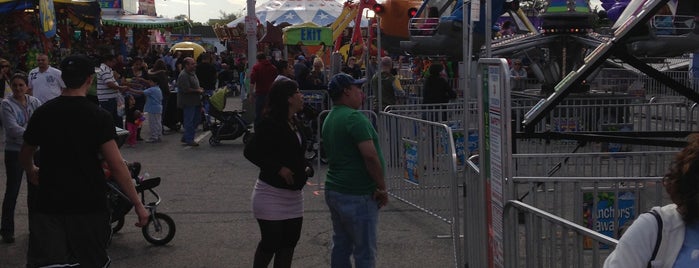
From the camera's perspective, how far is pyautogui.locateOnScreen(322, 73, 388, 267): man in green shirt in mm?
5582

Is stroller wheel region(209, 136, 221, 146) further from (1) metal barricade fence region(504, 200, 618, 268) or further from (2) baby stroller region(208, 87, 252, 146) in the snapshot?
(1) metal barricade fence region(504, 200, 618, 268)

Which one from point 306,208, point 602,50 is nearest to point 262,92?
point 306,208

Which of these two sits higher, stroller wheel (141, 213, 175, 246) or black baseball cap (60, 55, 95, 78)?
black baseball cap (60, 55, 95, 78)

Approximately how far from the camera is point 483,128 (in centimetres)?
461

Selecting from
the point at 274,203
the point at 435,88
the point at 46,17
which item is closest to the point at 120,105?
the point at 46,17

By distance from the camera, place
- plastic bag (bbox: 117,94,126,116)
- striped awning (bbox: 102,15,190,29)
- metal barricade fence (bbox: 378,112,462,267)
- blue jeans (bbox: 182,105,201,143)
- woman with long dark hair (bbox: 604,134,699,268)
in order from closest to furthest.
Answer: woman with long dark hair (bbox: 604,134,699,268) < metal barricade fence (bbox: 378,112,462,267) < plastic bag (bbox: 117,94,126,116) < blue jeans (bbox: 182,105,201,143) < striped awning (bbox: 102,15,190,29)

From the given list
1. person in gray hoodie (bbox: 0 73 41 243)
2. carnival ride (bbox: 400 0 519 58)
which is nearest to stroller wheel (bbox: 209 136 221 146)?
carnival ride (bbox: 400 0 519 58)

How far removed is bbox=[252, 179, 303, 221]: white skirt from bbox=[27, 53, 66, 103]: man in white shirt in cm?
601

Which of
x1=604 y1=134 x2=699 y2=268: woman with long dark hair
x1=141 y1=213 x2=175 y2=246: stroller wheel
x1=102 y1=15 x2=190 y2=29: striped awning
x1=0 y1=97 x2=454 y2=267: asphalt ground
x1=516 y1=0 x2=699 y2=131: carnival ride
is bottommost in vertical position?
x1=0 y1=97 x2=454 y2=267: asphalt ground

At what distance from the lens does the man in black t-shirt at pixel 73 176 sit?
482 centimetres

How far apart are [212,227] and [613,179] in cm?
493

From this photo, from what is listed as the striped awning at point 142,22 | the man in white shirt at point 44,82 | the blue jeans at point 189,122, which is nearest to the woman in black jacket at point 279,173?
the man in white shirt at point 44,82

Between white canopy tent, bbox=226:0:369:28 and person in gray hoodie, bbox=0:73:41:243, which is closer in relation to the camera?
person in gray hoodie, bbox=0:73:41:243

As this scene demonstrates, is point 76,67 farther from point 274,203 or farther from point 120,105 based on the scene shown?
point 120,105
